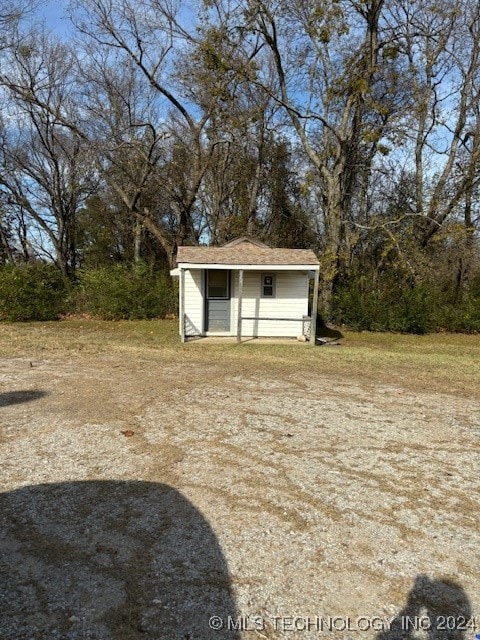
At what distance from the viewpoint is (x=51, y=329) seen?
44.4 feet

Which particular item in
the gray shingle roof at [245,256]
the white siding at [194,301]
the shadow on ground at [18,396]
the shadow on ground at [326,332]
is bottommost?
the shadow on ground at [326,332]

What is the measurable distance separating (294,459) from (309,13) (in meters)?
17.3

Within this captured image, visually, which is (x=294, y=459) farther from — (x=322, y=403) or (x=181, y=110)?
(x=181, y=110)

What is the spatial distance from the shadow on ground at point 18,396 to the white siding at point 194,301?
6.76 metres

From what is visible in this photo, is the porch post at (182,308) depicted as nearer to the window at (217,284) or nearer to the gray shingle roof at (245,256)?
the gray shingle roof at (245,256)

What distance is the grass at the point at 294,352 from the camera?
8156 millimetres

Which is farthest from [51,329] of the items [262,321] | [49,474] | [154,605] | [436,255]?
[436,255]

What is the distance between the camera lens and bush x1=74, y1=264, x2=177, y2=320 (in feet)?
53.5

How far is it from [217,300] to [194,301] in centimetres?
69

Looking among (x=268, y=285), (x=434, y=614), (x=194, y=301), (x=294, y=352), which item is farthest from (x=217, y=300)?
(x=434, y=614)

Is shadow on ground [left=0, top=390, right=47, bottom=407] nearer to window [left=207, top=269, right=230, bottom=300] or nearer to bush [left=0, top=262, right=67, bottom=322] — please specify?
window [left=207, top=269, right=230, bottom=300]

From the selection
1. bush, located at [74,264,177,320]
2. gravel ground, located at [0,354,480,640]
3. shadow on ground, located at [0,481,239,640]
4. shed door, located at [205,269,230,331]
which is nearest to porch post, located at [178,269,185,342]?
shed door, located at [205,269,230,331]

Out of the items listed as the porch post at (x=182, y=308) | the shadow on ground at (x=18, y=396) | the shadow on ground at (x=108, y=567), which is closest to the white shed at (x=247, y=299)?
the porch post at (x=182, y=308)

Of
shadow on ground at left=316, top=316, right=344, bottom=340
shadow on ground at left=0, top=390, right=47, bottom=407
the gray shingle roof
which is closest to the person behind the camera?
shadow on ground at left=0, top=390, right=47, bottom=407
